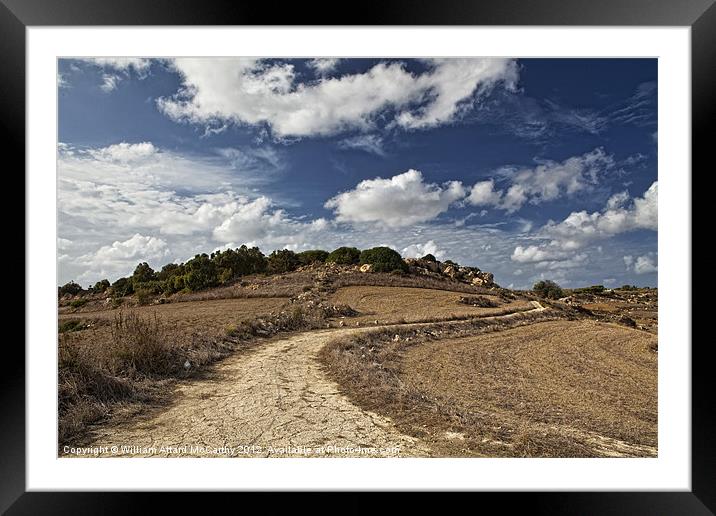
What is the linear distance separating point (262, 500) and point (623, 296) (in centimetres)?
548

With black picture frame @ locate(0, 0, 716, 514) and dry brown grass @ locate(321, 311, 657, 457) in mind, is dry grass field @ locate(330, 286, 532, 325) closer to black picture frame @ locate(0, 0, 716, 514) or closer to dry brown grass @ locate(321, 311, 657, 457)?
dry brown grass @ locate(321, 311, 657, 457)

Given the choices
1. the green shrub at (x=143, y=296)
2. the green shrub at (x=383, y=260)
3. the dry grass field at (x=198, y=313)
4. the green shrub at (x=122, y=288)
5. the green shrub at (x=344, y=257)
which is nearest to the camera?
the dry grass field at (x=198, y=313)

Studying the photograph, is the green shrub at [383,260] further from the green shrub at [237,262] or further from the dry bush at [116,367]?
the dry bush at [116,367]

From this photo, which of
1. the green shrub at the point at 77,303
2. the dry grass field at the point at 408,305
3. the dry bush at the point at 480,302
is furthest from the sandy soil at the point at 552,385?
the green shrub at the point at 77,303

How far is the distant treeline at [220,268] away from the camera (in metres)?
4.12

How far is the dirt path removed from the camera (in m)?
1.92

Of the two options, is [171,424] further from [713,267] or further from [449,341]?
[449,341]

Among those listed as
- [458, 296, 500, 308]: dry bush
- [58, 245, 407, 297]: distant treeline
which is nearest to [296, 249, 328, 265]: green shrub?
[58, 245, 407, 297]: distant treeline

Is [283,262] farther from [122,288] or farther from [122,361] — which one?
[122,361]

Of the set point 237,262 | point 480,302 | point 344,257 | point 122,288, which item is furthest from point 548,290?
point 122,288

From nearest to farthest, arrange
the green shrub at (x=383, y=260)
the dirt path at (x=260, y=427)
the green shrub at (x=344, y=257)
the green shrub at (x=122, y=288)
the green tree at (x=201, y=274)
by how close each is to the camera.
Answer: the dirt path at (x=260, y=427) < the green shrub at (x=122, y=288) < the green tree at (x=201, y=274) < the green shrub at (x=344, y=257) < the green shrub at (x=383, y=260)

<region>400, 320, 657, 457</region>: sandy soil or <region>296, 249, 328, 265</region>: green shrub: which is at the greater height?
<region>296, 249, 328, 265</region>: green shrub

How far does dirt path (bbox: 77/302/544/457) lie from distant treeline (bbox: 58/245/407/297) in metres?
1.69
